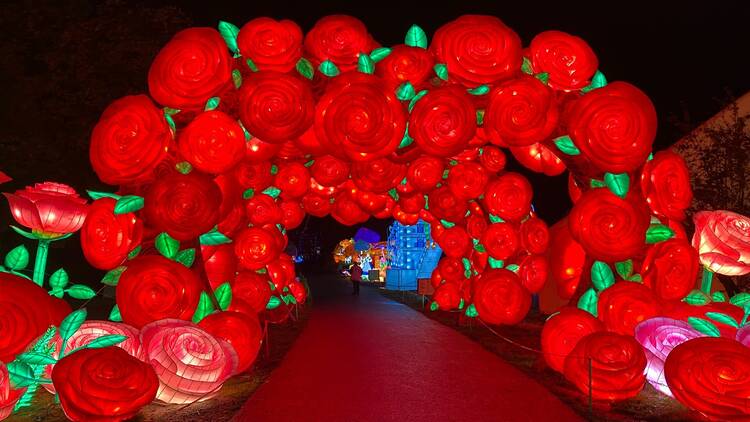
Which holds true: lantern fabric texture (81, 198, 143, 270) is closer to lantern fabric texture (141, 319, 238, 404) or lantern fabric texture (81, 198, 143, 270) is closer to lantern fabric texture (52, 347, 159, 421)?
lantern fabric texture (141, 319, 238, 404)

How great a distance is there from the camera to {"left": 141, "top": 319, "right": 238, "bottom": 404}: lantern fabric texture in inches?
180

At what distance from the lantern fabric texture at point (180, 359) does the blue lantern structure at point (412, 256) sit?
64.3ft

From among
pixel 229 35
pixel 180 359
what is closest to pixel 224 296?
pixel 180 359

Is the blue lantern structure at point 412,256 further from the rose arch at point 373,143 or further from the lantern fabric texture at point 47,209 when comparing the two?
Result: the lantern fabric texture at point 47,209

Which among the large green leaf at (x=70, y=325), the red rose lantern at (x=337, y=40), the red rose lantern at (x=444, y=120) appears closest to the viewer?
the large green leaf at (x=70, y=325)

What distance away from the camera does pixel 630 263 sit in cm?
564

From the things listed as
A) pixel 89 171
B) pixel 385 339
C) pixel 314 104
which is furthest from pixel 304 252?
pixel 314 104

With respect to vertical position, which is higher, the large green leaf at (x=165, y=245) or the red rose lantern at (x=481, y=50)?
the red rose lantern at (x=481, y=50)

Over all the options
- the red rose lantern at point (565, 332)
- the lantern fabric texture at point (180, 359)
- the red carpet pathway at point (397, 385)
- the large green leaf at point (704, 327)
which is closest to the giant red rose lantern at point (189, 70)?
the lantern fabric texture at point (180, 359)

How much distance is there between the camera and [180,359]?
459 cm

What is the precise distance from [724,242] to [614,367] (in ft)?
6.85

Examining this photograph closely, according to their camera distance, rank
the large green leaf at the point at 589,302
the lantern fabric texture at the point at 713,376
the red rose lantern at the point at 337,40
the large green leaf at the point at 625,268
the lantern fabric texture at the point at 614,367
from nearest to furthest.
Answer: the lantern fabric texture at the point at 713,376 → the lantern fabric texture at the point at 614,367 → the red rose lantern at the point at 337,40 → the large green leaf at the point at 625,268 → the large green leaf at the point at 589,302

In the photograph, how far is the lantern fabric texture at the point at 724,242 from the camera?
18.7 ft

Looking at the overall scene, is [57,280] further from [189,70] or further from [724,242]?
[724,242]
